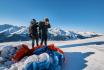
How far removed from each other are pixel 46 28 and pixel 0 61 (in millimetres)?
5216

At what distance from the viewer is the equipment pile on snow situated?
8672mm

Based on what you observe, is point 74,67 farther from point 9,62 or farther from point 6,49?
point 6,49

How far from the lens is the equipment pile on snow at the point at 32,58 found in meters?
8.67

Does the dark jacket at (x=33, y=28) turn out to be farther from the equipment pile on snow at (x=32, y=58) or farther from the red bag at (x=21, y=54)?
the red bag at (x=21, y=54)

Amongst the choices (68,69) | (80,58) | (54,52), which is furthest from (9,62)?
(80,58)

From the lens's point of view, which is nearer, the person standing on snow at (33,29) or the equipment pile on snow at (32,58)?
the equipment pile on snow at (32,58)

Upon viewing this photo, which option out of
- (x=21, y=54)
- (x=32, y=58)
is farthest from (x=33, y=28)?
(x=32, y=58)

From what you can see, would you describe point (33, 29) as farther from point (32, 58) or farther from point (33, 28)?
point (32, 58)

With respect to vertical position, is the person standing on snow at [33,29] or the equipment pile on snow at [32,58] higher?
the person standing on snow at [33,29]

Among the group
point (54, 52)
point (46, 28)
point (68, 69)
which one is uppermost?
point (46, 28)

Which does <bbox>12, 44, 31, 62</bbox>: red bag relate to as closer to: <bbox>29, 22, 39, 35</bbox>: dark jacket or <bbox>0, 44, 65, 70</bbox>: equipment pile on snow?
<bbox>0, 44, 65, 70</bbox>: equipment pile on snow

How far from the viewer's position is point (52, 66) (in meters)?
9.03

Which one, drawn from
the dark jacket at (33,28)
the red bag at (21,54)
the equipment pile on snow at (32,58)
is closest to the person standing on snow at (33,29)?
the dark jacket at (33,28)

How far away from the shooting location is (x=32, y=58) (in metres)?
9.35
